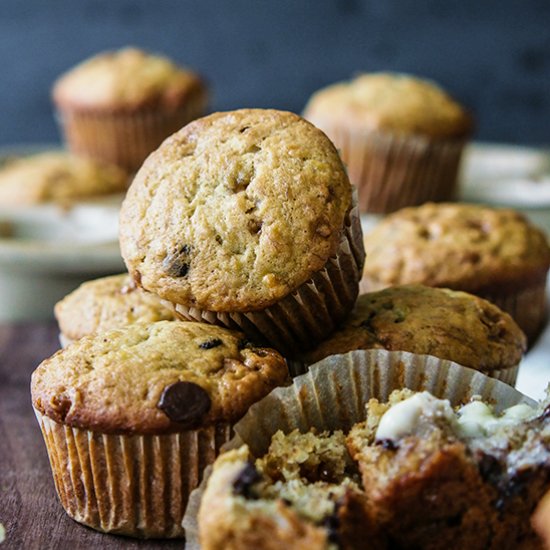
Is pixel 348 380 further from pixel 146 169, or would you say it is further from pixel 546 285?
pixel 546 285

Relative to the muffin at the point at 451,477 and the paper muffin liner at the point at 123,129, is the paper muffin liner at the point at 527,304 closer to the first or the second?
the muffin at the point at 451,477

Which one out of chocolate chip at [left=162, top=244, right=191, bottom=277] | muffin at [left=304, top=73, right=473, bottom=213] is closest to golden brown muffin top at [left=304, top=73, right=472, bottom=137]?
muffin at [left=304, top=73, right=473, bottom=213]

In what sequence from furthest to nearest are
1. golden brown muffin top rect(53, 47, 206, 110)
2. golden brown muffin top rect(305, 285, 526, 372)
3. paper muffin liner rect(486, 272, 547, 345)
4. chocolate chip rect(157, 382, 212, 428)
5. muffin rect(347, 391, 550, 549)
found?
golden brown muffin top rect(53, 47, 206, 110) < paper muffin liner rect(486, 272, 547, 345) < golden brown muffin top rect(305, 285, 526, 372) < chocolate chip rect(157, 382, 212, 428) < muffin rect(347, 391, 550, 549)

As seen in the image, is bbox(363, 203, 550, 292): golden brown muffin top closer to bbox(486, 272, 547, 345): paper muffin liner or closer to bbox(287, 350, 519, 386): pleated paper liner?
bbox(486, 272, 547, 345): paper muffin liner

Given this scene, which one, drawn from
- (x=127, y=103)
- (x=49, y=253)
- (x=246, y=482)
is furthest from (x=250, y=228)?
(x=127, y=103)

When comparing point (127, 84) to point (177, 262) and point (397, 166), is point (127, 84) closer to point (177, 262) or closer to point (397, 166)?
point (397, 166)

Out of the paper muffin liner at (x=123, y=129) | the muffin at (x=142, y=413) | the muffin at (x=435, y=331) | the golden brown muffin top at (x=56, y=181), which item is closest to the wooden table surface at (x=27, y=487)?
the muffin at (x=142, y=413)

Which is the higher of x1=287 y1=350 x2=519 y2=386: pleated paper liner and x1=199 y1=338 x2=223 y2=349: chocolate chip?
x1=199 y1=338 x2=223 y2=349: chocolate chip
